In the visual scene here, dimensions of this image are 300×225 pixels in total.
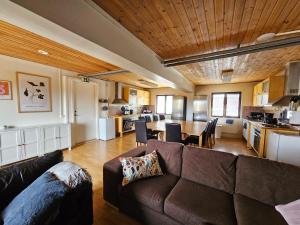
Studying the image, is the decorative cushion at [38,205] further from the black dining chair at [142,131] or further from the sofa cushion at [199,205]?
the black dining chair at [142,131]

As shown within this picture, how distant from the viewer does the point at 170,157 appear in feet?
6.18

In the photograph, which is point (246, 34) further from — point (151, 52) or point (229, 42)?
point (151, 52)

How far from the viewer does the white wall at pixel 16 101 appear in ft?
9.91

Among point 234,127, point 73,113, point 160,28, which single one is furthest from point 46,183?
point 234,127

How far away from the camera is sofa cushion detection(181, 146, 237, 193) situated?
1.55 metres

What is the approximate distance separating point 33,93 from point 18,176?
115 inches

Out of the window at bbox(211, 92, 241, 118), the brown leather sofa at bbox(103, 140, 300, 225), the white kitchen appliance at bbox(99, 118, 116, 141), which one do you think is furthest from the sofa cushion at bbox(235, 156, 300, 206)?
the window at bbox(211, 92, 241, 118)

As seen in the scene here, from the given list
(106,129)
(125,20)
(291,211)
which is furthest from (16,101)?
(291,211)

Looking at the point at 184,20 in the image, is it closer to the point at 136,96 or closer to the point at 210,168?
the point at 210,168

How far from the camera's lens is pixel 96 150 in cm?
394

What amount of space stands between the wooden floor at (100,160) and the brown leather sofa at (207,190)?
0.11 m

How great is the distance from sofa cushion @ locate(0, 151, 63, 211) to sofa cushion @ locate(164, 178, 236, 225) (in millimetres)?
1329

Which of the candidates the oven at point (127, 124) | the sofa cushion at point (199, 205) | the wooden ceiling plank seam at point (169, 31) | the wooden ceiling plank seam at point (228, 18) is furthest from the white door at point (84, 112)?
the wooden ceiling plank seam at point (228, 18)

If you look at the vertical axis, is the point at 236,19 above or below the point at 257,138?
above
